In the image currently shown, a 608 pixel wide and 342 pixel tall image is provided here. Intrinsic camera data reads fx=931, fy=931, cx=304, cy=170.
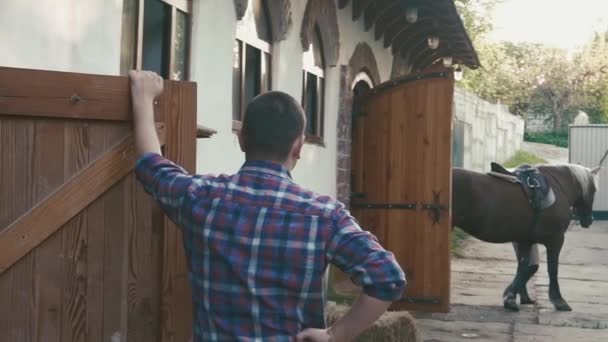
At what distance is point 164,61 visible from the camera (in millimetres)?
5875

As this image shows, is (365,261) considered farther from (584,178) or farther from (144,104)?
(584,178)

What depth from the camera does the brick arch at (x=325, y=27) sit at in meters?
8.98

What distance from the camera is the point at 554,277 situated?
9.28m

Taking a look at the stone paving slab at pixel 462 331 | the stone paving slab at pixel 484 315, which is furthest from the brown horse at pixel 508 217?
the stone paving slab at pixel 462 331

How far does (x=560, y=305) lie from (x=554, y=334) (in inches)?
54.2

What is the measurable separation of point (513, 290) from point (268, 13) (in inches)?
146

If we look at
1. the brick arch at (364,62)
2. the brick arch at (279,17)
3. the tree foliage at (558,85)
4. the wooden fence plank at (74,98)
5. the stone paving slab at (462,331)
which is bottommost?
the stone paving slab at (462,331)

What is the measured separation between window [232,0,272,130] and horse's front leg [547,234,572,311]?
354 cm

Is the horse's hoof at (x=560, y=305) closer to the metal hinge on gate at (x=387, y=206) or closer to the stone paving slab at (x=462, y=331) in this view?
the stone paving slab at (x=462, y=331)

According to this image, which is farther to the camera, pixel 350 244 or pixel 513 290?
pixel 513 290

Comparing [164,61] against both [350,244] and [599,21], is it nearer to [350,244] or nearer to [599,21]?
[350,244]

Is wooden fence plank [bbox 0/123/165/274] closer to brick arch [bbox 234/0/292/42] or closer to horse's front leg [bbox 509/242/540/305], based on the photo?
brick arch [bbox 234/0/292/42]

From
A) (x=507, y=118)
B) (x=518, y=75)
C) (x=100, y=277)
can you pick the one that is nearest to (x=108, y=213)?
(x=100, y=277)

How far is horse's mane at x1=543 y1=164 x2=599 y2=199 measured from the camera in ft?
33.0
